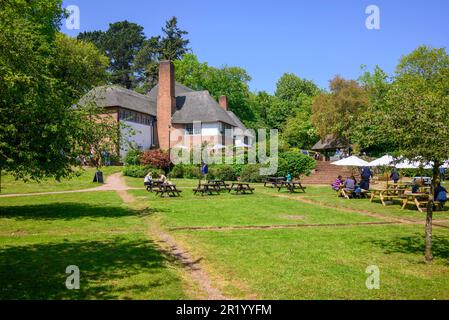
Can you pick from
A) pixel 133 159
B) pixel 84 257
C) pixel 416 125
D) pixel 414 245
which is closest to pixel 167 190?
pixel 84 257

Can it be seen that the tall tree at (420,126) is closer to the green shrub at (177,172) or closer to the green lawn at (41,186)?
the green lawn at (41,186)

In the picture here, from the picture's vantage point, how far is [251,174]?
117ft

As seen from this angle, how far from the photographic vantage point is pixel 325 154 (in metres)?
59.4

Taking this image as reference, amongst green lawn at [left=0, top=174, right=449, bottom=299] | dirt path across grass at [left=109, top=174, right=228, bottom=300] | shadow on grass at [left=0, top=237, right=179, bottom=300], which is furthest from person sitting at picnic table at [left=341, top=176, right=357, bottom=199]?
shadow on grass at [left=0, top=237, right=179, bottom=300]

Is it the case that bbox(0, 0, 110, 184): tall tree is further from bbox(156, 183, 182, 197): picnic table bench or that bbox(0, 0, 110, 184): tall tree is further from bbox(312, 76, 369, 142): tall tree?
bbox(312, 76, 369, 142): tall tree

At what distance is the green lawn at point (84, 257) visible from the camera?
6.50 m

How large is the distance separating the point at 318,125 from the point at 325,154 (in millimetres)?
10377

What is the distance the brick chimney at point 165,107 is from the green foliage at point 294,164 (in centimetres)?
1926

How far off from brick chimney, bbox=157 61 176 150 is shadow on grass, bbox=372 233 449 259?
42.0 meters

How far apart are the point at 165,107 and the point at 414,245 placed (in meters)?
44.7

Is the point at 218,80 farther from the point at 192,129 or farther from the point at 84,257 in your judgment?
the point at 84,257

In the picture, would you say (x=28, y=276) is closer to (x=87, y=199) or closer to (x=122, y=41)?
(x=87, y=199)
